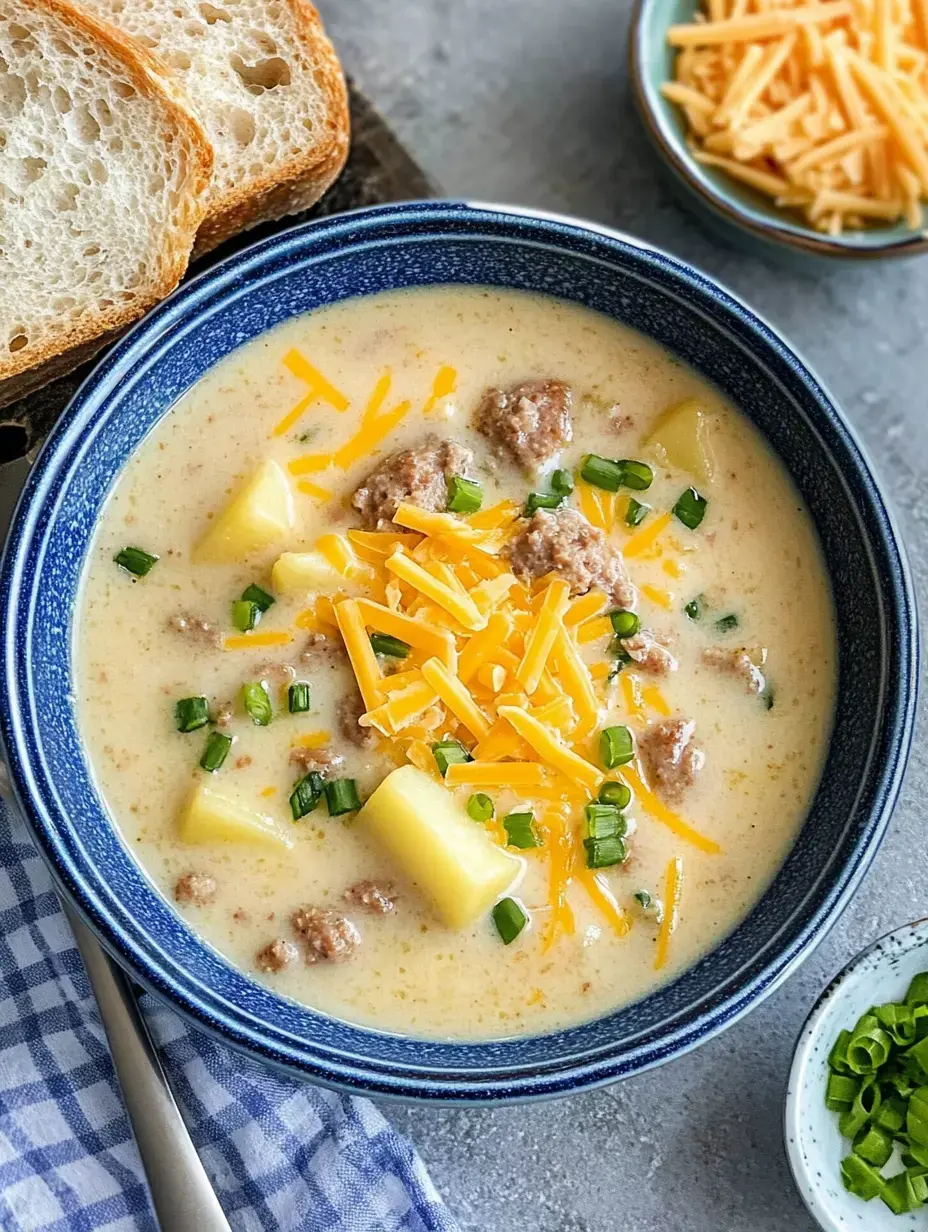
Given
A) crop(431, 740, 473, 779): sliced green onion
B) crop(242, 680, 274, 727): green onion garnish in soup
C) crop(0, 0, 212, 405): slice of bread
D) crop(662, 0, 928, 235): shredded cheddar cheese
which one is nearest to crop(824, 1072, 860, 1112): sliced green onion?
crop(431, 740, 473, 779): sliced green onion

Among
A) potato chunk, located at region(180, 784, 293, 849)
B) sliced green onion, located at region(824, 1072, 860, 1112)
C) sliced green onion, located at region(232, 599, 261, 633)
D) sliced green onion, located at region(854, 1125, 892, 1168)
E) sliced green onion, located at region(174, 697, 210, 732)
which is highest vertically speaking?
sliced green onion, located at region(232, 599, 261, 633)

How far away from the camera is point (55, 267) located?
295 centimetres

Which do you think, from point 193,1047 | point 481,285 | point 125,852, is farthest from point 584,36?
point 193,1047

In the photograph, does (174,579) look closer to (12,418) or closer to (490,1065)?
(12,418)

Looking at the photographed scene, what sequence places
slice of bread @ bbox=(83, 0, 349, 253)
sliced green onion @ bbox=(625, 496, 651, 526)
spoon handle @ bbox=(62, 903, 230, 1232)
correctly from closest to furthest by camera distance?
spoon handle @ bbox=(62, 903, 230, 1232), sliced green onion @ bbox=(625, 496, 651, 526), slice of bread @ bbox=(83, 0, 349, 253)

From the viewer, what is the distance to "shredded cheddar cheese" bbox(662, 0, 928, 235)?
321 centimetres

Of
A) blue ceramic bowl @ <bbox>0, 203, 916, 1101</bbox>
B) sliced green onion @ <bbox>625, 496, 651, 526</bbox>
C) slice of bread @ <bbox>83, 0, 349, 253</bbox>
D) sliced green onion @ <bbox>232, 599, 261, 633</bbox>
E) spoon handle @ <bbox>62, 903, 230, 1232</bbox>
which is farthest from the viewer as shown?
slice of bread @ <bbox>83, 0, 349, 253</bbox>

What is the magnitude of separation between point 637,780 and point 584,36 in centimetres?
203

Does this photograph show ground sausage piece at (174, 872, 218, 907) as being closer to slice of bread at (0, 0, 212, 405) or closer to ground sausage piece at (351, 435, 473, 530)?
ground sausage piece at (351, 435, 473, 530)

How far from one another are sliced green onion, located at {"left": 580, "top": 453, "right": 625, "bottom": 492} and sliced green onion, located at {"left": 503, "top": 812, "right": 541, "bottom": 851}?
28.4 inches

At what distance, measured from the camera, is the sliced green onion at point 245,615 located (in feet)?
9.29

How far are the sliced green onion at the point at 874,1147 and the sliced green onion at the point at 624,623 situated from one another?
1.18 m

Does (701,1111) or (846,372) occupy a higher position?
(846,372)

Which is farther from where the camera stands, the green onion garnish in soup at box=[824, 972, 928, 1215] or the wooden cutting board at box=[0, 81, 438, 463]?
the wooden cutting board at box=[0, 81, 438, 463]
